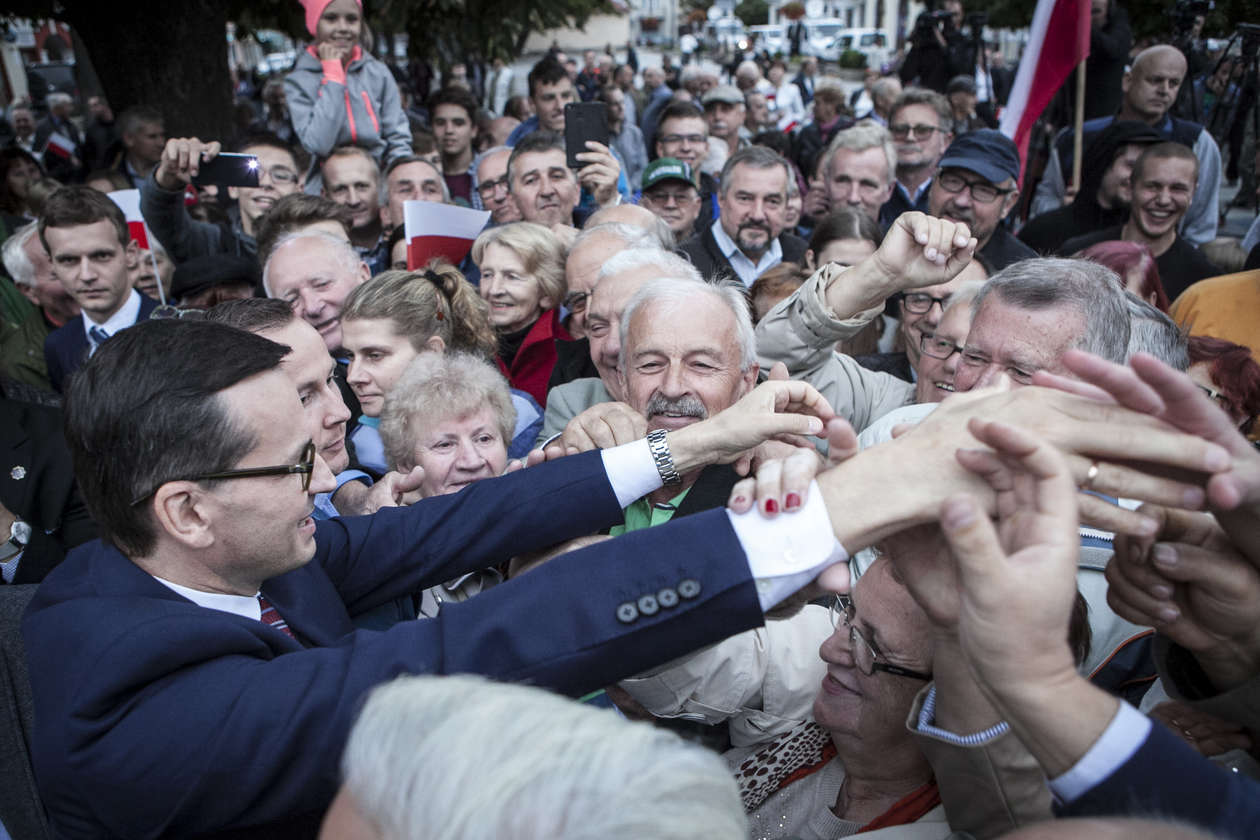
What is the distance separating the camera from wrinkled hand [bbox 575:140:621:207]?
520 centimetres

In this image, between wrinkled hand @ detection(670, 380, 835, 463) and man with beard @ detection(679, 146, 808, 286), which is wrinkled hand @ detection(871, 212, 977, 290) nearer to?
wrinkled hand @ detection(670, 380, 835, 463)

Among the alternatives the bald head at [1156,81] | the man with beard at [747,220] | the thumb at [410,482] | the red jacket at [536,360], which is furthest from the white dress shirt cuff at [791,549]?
the bald head at [1156,81]

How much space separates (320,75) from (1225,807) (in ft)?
23.4

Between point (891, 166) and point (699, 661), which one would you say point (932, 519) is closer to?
point (699, 661)

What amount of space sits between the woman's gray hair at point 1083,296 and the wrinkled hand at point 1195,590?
99 centimetres

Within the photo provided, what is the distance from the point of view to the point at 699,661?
6.69 feet

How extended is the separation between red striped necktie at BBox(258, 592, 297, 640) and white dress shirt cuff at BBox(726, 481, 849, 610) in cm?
95

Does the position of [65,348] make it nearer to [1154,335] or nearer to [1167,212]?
[1154,335]

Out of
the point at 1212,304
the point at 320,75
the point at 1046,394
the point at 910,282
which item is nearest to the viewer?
the point at 1046,394

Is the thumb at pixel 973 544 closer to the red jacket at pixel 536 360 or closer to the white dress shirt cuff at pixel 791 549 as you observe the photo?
the white dress shirt cuff at pixel 791 549

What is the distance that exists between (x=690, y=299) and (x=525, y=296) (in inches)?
68.0

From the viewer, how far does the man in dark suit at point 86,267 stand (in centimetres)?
457

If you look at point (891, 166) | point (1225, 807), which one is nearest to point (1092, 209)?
point (891, 166)

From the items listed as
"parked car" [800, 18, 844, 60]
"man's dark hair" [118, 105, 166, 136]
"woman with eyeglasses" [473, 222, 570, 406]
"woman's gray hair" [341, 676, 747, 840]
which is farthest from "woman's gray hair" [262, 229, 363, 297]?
"parked car" [800, 18, 844, 60]
